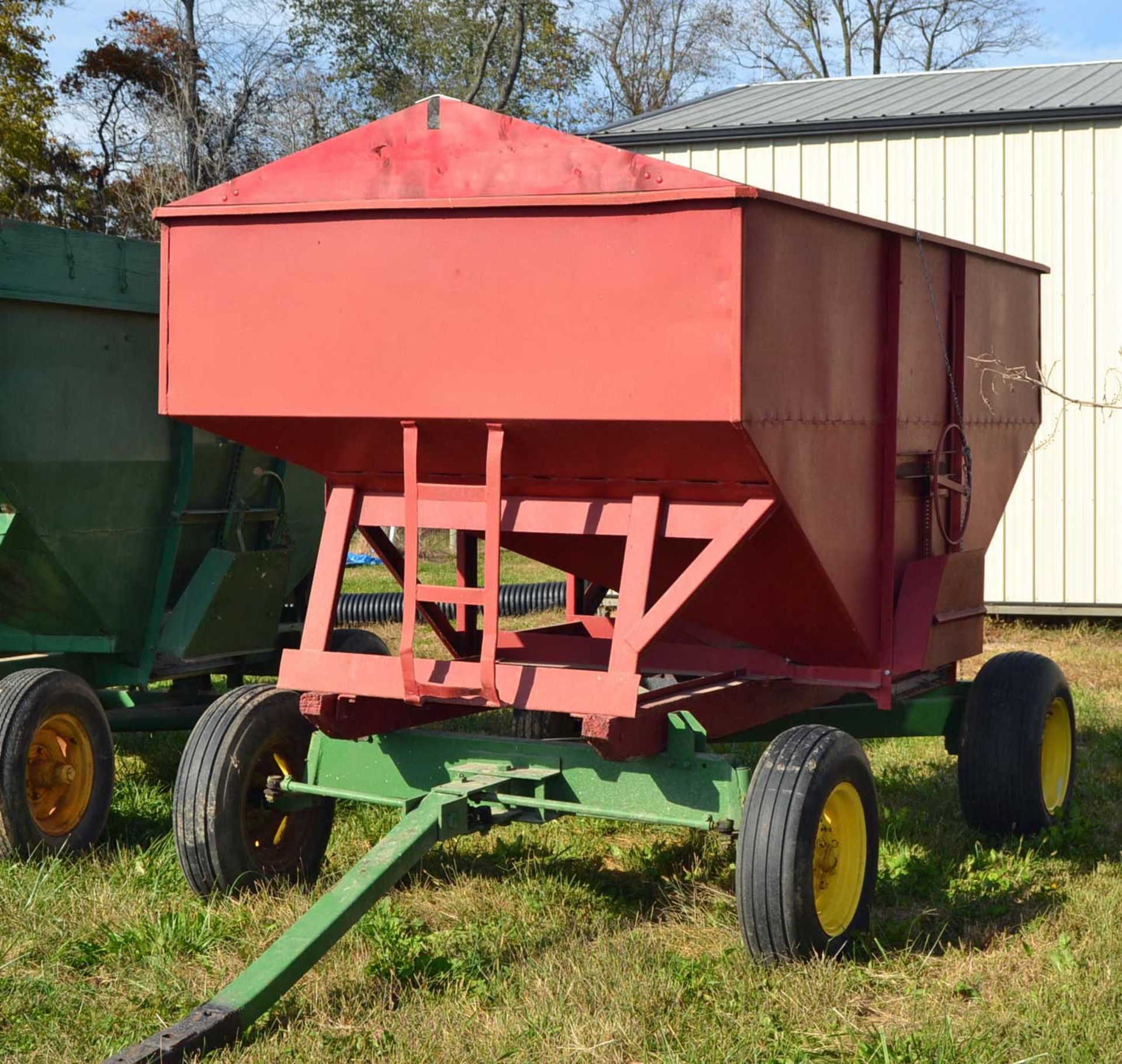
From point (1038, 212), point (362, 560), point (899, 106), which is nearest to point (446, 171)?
point (1038, 212)

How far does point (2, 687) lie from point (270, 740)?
1.12m

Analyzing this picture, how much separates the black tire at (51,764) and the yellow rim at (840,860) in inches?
111

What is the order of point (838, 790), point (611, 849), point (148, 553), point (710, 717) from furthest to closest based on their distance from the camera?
point (148, 553), point (611, 849), point (710, 717), point (838, 790)

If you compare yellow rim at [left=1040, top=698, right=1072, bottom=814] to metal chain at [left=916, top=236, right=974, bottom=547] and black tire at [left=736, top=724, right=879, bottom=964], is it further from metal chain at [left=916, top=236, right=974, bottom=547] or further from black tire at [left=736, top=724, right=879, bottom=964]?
black tire at [left=736, top=724, right=879, bottom=964]

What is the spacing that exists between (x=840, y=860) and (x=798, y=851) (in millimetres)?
428

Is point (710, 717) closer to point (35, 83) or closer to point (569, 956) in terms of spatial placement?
point (569, 956)

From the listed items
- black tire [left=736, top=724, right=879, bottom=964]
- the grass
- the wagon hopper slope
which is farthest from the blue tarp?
black tire [left=736, top=724, right=879, bottom=964]

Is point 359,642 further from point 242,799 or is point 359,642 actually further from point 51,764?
point 242,799

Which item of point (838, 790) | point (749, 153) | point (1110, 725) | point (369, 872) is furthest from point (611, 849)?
point (749, 153)

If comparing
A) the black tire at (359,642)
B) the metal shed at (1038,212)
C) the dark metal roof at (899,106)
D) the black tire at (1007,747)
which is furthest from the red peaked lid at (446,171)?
the dark metal roof at (899,106)

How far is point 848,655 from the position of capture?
5500 mm

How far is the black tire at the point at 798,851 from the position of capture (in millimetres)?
4398

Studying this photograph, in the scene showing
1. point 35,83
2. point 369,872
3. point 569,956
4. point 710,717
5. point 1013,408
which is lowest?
point 569,956

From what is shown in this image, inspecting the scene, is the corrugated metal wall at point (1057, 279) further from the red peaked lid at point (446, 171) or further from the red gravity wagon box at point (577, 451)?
the red peaked lid at point (446, 171)
